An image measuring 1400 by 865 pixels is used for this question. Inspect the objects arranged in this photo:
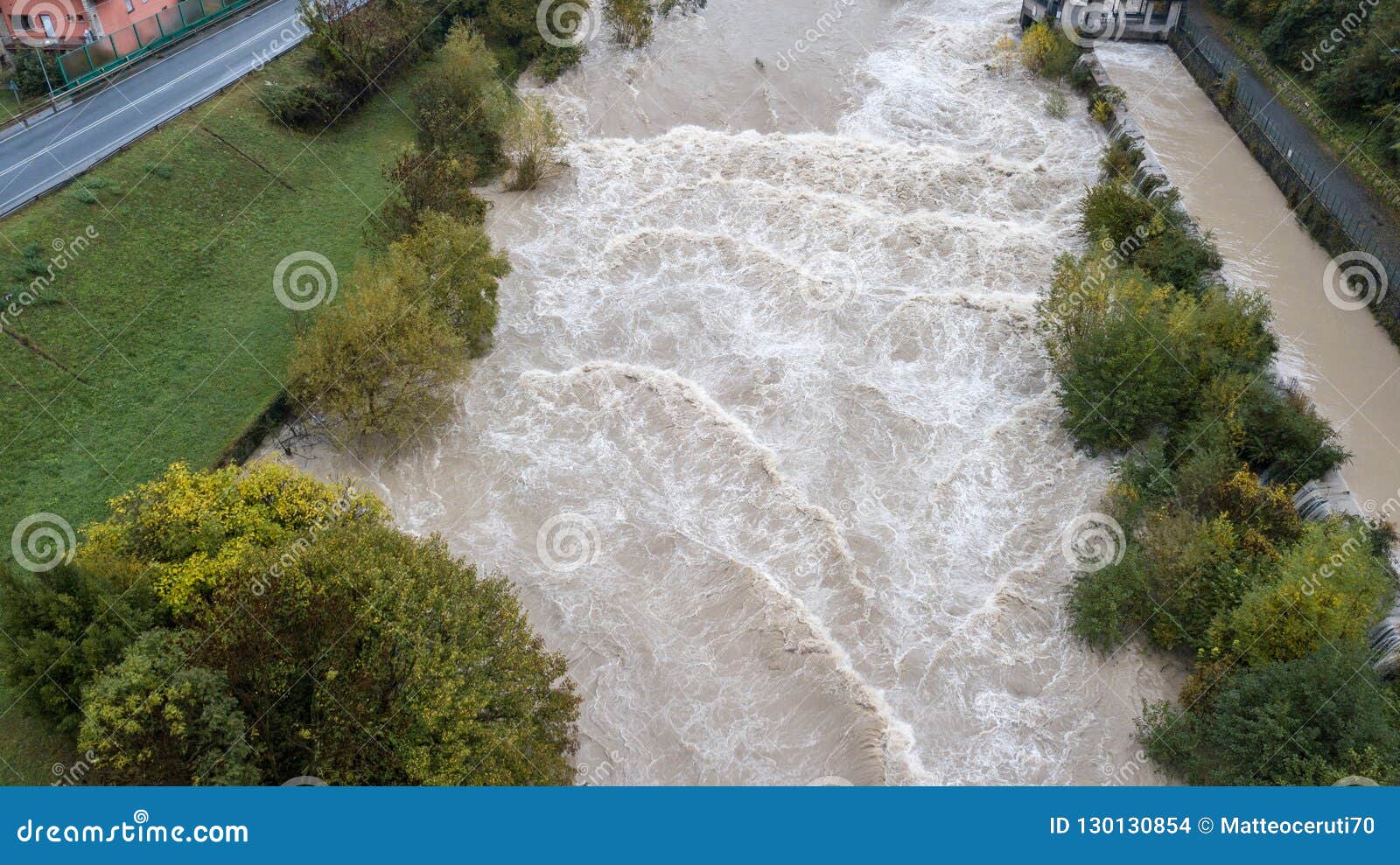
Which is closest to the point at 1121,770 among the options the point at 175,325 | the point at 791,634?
the point at 791,634

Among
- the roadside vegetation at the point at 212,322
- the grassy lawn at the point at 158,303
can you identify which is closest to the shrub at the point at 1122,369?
the roadside vegetation at the point at 212,322

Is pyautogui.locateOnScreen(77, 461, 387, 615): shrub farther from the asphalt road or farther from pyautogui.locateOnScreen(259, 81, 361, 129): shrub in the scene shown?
pyautogui.locateOnScreen(259, 81, 361, 129): shrub

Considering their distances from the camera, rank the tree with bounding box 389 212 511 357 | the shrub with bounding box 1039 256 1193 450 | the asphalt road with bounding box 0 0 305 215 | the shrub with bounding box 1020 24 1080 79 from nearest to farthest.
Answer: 1. the shrub with bounding box 1039 256 1193 450
2. the tree with bounding box 389 212 511 357
3. the asphalt road with bounding box 0 0 305 215
4. the shrub with bounding box 1020 24 1080 79

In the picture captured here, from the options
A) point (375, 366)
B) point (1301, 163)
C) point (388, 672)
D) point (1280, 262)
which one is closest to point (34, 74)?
point (375, 366)

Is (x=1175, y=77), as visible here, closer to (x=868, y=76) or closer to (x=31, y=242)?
(x=868, y=76)

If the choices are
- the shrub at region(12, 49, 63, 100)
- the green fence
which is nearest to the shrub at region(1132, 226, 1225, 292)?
the green fence

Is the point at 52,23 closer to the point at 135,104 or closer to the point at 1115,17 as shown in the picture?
the point at 135,104
